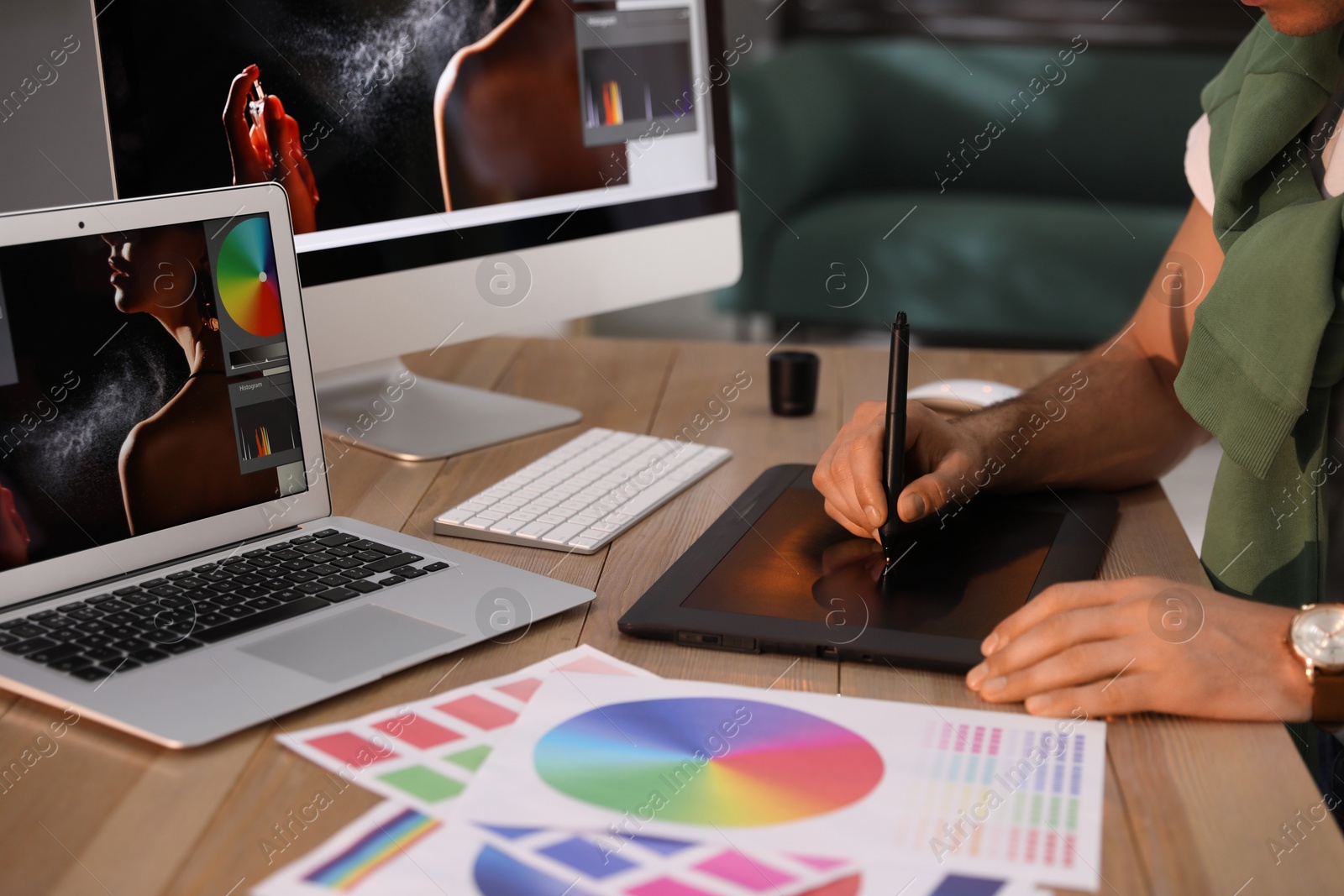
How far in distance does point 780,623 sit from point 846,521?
0.19 meters

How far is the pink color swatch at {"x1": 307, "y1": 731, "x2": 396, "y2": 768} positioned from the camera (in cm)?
60

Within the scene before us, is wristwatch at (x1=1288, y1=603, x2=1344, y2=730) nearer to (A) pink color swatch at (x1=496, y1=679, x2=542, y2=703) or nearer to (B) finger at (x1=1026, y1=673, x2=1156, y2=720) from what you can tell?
(B) finger at (x1=1026, y1=673, x2=1156, y2=720)

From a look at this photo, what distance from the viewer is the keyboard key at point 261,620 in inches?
27.3

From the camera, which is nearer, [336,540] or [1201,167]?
[336,540]

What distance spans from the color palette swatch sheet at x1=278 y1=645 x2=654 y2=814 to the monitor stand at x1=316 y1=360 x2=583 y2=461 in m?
0.48

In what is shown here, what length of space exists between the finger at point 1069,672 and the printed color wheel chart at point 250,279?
57cm

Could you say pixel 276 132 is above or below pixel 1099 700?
above

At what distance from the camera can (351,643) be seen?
701mm

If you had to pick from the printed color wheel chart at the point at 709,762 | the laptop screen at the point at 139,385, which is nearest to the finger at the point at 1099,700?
the printed color wheel chart at the point at 709,762

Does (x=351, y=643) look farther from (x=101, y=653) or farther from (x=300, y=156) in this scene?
(x=300, y=156)

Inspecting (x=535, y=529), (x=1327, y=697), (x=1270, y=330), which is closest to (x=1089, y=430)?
(x=1270, y=330)

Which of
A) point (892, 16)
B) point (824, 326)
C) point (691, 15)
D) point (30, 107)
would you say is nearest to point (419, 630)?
point (30, 107)

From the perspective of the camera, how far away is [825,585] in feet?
2.66

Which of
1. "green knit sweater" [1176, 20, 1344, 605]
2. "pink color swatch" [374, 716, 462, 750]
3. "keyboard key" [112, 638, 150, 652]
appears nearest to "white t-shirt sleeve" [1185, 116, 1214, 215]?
"green knit sweater" [1176, 20, 1344, 605]
